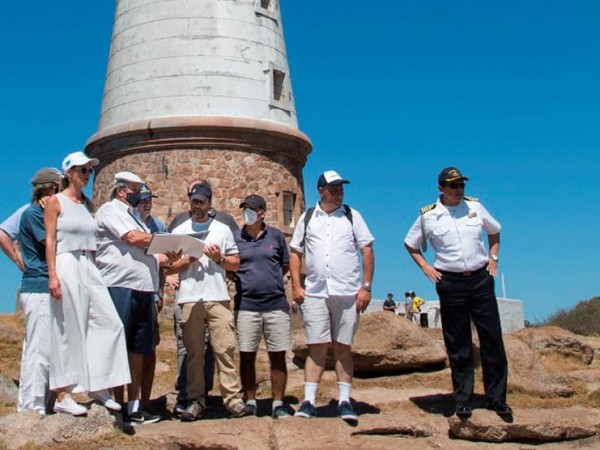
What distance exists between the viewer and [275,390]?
21.6 ft

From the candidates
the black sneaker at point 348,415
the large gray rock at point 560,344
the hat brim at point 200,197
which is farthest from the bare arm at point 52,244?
the large gray rock at point 560,344

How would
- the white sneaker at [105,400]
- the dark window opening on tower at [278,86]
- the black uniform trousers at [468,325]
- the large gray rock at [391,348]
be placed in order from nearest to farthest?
the white sneaker at [105,400]
the black uniform trousers at [468,325]
the large gray rock at [391,348]
the dark window opening on tower at [278,86]

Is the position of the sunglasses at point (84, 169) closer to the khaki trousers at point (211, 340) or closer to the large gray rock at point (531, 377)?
the khaki trousers at point (211, 340)

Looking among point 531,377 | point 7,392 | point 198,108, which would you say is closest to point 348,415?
point 531,377

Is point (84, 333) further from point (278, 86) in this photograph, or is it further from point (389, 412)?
point (278, 86)

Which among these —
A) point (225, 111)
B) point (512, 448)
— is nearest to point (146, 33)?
point (225, 111)

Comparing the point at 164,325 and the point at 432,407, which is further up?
the point at 164,325

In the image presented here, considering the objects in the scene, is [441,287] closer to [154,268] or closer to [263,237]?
[263,237]

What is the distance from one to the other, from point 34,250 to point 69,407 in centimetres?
115

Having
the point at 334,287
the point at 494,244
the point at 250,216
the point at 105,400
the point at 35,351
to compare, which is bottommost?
the point at 105,400

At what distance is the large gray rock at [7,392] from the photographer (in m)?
7.13

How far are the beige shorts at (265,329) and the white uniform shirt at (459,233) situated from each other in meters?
1.39

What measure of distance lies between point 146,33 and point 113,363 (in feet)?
32.2

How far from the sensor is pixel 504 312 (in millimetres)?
19672
